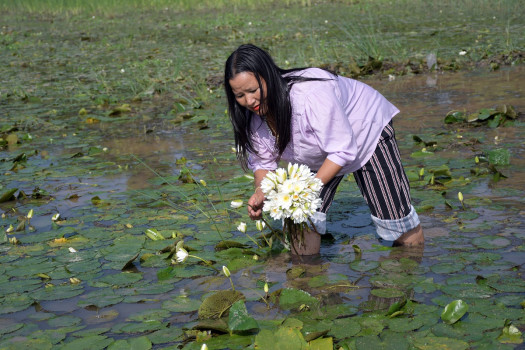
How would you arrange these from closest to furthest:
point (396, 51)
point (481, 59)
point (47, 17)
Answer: point (481, 59), point (396, 51), point (47, 17)

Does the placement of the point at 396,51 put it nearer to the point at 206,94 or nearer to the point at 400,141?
the point at 206,94

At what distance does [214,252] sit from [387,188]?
1029 millimetres

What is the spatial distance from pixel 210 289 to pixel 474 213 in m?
1.68

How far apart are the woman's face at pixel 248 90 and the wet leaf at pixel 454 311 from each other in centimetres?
119

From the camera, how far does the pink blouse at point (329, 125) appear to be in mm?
2896

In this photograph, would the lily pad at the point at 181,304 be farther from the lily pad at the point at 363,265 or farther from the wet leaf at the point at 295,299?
→ the lily pad at the point at 363,265

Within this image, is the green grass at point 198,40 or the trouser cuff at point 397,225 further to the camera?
the green grass at point 198,40

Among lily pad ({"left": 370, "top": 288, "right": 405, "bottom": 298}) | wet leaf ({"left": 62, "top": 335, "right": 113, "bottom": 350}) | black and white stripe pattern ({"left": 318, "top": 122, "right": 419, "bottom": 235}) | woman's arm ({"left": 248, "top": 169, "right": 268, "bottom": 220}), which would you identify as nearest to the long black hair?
woman's arm ({"left": 248, "top": 169, "right": 268, "bottom": 220})

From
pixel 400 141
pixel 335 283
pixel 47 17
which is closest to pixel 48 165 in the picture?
pixel 400 141

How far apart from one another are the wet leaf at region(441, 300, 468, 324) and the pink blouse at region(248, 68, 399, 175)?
80 centimetres

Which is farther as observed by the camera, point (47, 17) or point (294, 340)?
point (47, 17)

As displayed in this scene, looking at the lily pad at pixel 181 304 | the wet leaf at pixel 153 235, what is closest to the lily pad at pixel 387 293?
the lily pad at pixel 181 304

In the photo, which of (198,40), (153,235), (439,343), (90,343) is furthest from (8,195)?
(198,40)

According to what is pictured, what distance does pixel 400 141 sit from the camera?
18.0 ft
